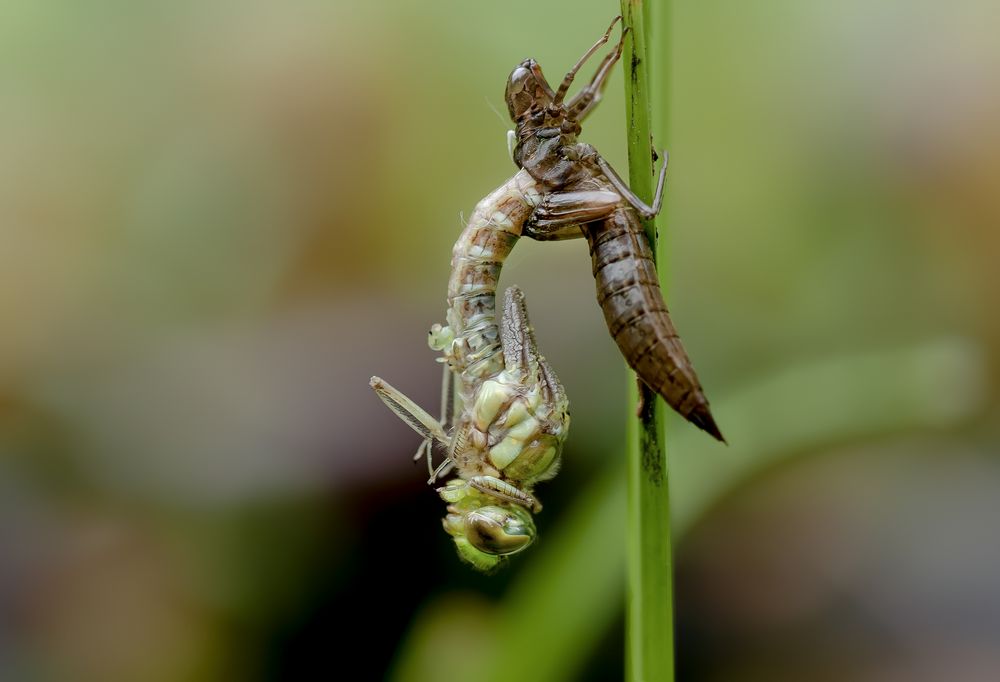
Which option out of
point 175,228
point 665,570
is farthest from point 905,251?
point 175,228

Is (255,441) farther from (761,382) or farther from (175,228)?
(761,382)

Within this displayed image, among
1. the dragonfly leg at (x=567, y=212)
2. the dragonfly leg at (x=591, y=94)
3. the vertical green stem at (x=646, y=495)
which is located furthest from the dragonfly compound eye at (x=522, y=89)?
the vertical green stem at (x=646, y=495)

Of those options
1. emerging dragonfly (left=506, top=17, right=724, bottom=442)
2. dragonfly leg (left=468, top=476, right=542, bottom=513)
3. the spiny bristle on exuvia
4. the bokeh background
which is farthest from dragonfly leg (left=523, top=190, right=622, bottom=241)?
the bokeh background

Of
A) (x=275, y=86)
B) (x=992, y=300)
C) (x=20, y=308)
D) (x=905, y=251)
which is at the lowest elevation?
(x=992, y=300)

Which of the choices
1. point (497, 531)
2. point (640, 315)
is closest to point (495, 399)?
point (497, 531)

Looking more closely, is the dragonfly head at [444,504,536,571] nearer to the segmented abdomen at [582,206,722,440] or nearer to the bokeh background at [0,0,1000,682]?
the bokeh background at [0,0,1000,682]

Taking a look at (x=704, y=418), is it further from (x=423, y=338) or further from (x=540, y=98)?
(x=423, y=338)
